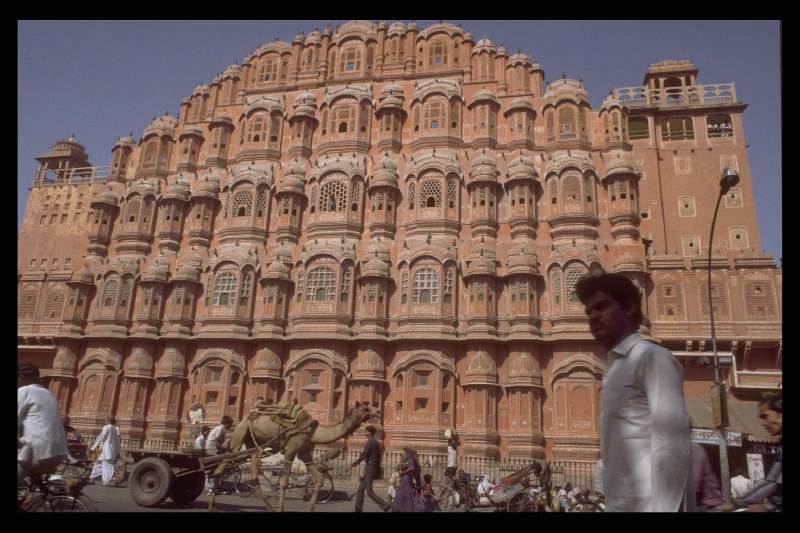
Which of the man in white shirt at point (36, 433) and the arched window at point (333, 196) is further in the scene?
the arched window at point (333, 196)

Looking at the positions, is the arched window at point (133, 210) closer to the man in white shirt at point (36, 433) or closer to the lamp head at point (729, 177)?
the man in white shirt at point (36, 433)

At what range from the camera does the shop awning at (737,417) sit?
64.2 ft

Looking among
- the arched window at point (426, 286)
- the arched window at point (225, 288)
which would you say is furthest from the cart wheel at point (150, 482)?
the arched window at point (225, 288)

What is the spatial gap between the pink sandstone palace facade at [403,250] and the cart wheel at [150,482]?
458 inches

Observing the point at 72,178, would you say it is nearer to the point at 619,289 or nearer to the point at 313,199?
the point at 313,199

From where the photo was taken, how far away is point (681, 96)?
3067 cm

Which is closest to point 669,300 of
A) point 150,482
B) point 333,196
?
point 333,196

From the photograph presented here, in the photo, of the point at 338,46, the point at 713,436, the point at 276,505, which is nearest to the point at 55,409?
the point at 276,505

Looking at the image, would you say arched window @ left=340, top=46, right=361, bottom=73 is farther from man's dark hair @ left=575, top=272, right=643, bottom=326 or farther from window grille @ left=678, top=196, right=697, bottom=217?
man's dark hair @ left=575, top=272, right=643, bottom=326

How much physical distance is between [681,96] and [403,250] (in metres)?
18.4

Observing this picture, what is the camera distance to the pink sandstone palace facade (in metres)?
22.3

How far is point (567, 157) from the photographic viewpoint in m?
25.4
